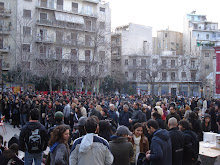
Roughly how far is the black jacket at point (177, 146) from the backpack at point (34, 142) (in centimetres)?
265

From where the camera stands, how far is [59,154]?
3.76 metres

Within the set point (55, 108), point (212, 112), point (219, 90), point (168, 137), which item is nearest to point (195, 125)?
point (168, 137)

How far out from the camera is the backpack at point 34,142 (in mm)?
4906

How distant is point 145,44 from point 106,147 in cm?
4398

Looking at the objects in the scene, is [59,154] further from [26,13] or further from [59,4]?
[59,4]

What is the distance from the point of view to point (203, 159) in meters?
6.00

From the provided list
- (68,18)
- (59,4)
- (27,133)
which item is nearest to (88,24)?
(68,18)

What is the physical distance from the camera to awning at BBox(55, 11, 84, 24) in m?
34.5

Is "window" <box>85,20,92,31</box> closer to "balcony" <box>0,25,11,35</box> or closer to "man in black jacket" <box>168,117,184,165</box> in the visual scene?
"balcony" <box>0,25,11,35</box>

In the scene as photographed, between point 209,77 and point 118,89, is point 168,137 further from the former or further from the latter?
point 209,77

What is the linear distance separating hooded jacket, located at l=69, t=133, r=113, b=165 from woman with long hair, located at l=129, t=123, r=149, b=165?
1599mm

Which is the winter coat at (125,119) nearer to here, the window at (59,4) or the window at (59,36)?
the window at (59,36)

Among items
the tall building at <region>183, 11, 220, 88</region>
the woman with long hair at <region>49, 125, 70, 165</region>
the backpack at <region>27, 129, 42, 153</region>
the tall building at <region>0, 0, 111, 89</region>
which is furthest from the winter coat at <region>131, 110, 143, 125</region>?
the tall building at <region>183, 11, 220, 88</region>

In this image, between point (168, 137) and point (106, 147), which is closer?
point (106, 147)
